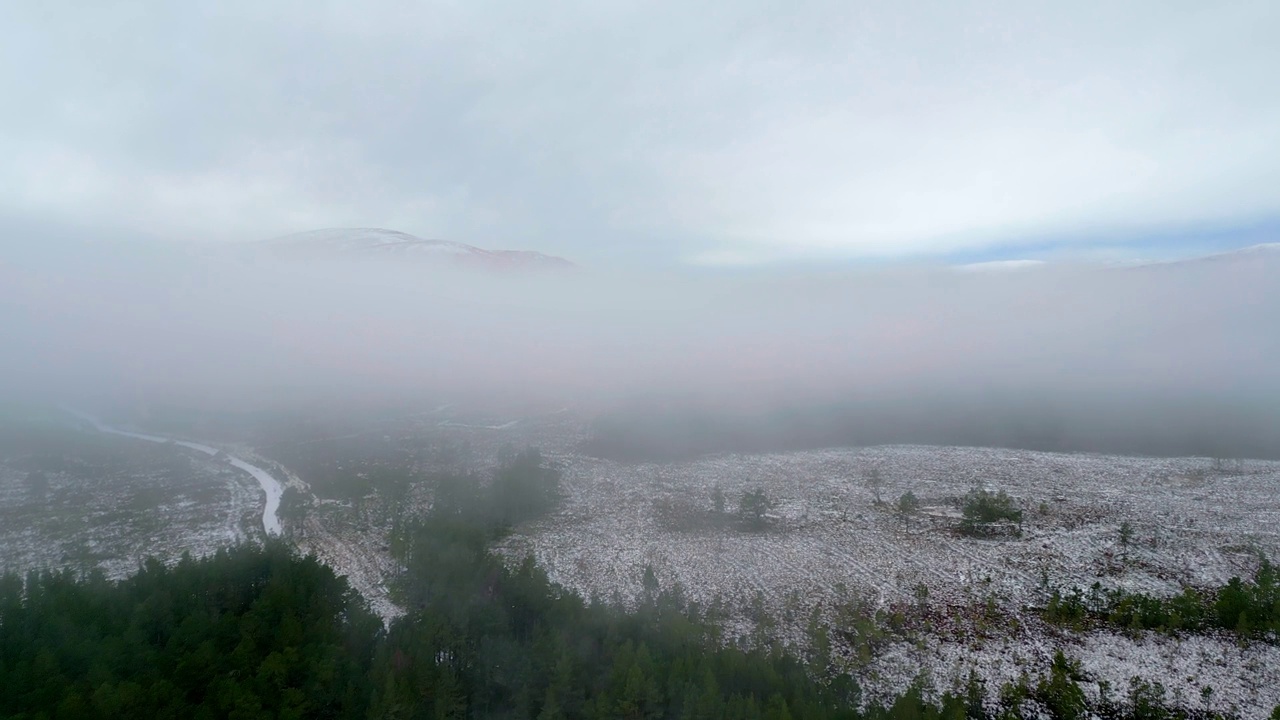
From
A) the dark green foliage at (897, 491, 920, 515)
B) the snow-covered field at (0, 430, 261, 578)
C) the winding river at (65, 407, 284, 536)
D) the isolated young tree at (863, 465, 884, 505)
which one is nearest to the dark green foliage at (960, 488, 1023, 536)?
the dark green foliage at (897, 491, 920, 515)

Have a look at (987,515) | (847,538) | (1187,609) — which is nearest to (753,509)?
(847,538)

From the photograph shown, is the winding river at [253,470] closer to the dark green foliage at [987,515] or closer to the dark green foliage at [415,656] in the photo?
the dark green foliage at [415,656]

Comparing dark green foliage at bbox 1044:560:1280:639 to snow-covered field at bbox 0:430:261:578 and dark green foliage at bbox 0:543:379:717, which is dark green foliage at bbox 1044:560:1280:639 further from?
snow-covered field at bbox 0:430:261:578

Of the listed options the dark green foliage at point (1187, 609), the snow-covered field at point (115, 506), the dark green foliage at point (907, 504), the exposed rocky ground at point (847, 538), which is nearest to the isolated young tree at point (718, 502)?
the exposed rocky ground at point (847, 538)

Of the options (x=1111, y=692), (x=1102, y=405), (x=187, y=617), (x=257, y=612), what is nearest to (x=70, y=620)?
(x=187, y=617)

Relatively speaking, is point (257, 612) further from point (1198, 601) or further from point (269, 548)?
point (1198, 601)

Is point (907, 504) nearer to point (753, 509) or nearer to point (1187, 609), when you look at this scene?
point (753, 509)
